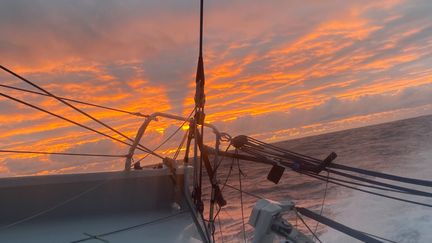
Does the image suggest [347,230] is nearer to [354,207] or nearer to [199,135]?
[199,135]

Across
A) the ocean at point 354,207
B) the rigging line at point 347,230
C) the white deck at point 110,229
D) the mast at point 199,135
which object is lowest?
the ocean at point 354,207

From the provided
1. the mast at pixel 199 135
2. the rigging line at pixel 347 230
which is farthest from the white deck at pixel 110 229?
the rigging line at pixel 347 230

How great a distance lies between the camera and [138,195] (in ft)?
25.0

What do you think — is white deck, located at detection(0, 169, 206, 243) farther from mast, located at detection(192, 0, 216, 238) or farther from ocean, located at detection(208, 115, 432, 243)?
ocean, located at detection(208, 115, 432, 243)

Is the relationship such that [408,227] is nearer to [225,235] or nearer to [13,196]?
[225,235]

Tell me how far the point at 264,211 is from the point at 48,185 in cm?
410

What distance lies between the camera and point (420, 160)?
30.2 m

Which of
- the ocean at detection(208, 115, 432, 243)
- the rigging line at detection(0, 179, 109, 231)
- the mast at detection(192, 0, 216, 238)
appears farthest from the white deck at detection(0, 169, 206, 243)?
the ocean at detection(208, 115, 432, 243)

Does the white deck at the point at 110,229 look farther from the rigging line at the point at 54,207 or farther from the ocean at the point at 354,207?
the ocean at the point at 354,207

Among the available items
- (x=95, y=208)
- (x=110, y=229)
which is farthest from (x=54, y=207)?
(x=110, y=229)

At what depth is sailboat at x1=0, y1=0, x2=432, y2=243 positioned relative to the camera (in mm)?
6133

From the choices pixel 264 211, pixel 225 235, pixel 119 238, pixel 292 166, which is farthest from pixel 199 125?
pixel 225 235

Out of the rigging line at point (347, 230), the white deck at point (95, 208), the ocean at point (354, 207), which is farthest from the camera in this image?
the ocean at point (354, 207)

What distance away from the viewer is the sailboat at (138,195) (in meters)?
6.13
